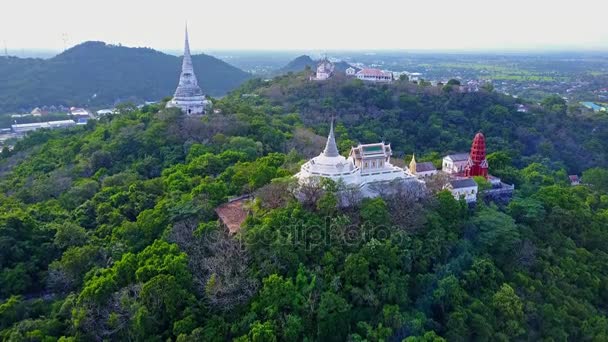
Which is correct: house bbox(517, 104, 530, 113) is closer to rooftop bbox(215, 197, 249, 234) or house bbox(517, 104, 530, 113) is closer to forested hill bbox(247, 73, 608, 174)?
forested hill bbox(247, 73, 608, 174)

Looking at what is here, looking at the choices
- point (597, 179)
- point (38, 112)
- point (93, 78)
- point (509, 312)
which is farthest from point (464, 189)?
point (93, 78)

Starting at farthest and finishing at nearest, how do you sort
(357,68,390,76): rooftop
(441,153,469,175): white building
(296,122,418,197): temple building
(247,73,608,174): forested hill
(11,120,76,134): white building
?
(11,120,76,134): white building → (357,68,390,76): rooftop → (247,73,608,174): forested hill → (441,153,469,175): white building → (296,122,418,197): temple building

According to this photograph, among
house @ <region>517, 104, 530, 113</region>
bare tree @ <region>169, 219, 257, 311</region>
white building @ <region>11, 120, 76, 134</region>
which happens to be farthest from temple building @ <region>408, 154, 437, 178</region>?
white building @ <region>11, 120, 76, 134</region>

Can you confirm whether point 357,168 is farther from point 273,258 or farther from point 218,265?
point 218,265

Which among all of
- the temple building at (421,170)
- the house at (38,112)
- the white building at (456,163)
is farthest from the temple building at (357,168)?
the house at (38,112)

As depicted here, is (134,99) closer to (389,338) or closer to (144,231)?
(144,231)
